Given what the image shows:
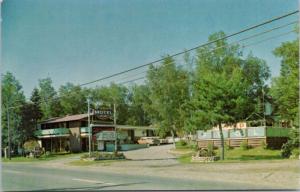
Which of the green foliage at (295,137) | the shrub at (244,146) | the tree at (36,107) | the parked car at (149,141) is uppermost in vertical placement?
the tree at (36,107)

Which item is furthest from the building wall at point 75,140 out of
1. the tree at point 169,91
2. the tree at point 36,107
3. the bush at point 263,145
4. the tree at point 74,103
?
the bush at point 263,145

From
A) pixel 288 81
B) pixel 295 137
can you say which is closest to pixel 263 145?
pixel 288 81

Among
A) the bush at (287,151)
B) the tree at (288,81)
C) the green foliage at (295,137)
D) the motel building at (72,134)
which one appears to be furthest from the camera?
the motel building at (72,134)

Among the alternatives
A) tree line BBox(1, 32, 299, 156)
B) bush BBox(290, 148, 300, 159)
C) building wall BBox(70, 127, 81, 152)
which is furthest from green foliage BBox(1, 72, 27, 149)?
bush BBox(290, 148, 300, 159)

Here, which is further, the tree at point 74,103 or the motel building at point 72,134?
the motel building at point 72,134

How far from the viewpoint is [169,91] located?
61.2m

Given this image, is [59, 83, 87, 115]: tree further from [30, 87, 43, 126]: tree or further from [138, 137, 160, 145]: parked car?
[138, 137, 160, 145]: parked car

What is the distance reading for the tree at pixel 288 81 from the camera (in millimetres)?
34656

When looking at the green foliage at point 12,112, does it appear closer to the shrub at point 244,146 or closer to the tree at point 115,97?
the tree at point 115,97

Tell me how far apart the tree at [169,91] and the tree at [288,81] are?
18.8 metres

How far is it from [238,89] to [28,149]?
99.5 feet

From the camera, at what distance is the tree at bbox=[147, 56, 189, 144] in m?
60.5

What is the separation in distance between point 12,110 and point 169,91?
18.2 metres

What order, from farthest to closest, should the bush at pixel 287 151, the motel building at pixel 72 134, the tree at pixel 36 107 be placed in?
the motel building at pixel 72 134 → the tree at pixel 36 107 → the bush at pixel 287 151
